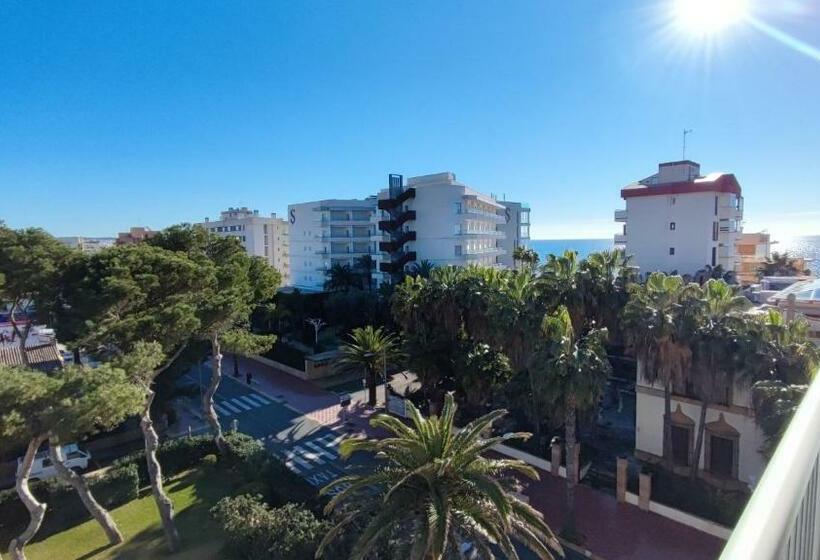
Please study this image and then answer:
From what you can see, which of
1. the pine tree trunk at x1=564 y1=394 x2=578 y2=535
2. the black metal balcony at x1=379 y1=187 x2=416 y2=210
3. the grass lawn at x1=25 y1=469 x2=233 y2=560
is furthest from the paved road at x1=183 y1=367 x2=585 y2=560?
the black metal balcony at x1=379 y1=187 x2=416 y2=210

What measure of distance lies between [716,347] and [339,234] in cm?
Result: 5441

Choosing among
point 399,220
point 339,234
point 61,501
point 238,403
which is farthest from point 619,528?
point 339,234

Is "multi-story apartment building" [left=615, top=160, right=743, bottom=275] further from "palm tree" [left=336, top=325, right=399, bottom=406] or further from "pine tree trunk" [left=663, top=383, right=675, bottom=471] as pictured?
"palm tree" [left=336, top=325, right=399, bottom=406]

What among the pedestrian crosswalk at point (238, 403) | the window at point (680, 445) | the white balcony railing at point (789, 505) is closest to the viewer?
the white balcony railing at point (789, 505)

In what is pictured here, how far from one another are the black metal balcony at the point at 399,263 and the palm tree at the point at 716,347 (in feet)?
139

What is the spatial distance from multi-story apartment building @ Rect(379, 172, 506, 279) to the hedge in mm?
41651

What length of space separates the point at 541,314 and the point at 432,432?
37.3 ft

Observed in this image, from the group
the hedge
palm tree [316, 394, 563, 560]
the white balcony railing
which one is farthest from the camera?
the hedge

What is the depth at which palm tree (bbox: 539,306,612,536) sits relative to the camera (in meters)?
15.7

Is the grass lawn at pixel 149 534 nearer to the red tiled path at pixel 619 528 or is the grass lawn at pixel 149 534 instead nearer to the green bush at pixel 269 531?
the green bush at pixel 269 531

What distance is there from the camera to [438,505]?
11.0 m

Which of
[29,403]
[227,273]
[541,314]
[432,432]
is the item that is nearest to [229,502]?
[29,403]

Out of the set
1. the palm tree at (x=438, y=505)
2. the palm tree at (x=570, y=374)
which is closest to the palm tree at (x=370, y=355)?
the palm tree at (x=570, y=374)

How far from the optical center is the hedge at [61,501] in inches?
684
